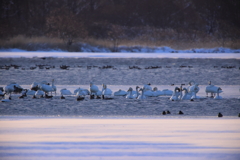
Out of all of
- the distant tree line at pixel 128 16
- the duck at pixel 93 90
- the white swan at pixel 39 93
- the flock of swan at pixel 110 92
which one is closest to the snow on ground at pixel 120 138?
the flock of swan at pixel 110 92

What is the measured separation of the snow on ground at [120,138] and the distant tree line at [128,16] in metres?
59.4

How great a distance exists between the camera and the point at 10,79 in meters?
18.5

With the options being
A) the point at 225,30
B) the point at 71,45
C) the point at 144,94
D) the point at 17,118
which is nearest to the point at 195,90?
the point at 144,94

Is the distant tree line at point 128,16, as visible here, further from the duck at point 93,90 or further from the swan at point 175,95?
the swan at point 175,95

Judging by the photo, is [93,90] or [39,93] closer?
[93,90]

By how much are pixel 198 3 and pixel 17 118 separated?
75.9 m

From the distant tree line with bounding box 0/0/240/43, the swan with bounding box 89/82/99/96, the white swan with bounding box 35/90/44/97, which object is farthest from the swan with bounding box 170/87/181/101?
the distant tree line with bounding box 0/0/240/43

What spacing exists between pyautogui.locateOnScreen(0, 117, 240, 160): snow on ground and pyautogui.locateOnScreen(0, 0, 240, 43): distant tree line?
59376 millimetres

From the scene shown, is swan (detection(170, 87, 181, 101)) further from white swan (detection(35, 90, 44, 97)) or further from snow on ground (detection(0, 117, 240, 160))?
white swan (detection(35, 90, 44, 97))

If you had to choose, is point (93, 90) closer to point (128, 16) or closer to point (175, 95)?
point (175, 95)

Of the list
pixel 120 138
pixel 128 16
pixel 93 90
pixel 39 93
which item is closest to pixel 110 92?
pixel 93 90

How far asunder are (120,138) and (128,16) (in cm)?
7276

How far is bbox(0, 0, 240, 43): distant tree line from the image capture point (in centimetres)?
7075

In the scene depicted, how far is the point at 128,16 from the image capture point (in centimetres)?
7862
